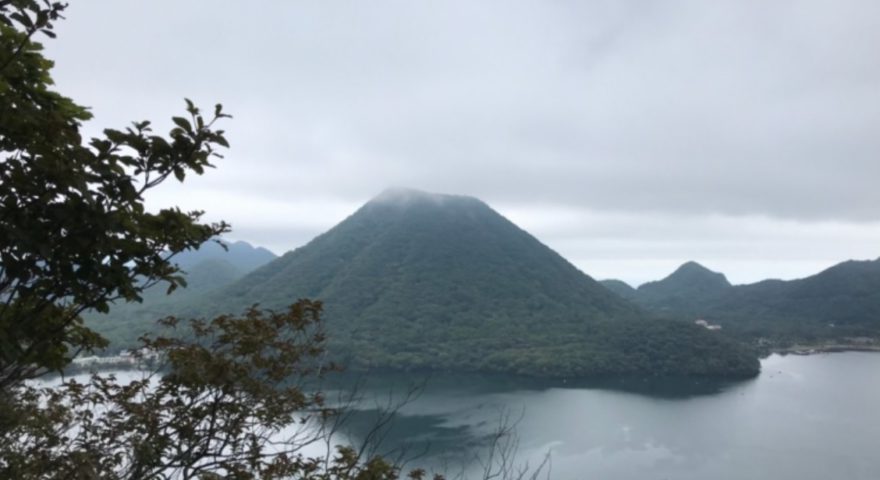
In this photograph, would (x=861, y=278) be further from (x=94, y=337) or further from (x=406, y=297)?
(x=94, y=337)

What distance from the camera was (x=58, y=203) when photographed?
136cm

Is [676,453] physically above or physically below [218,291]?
below

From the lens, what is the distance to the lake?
21891 mm

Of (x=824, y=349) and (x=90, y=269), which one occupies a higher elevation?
(x=90, y=269)

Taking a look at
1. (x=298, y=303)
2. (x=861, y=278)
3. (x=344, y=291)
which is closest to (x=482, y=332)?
(x=344, y=291)

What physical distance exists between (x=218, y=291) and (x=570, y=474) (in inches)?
1730

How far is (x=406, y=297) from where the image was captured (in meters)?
57.0

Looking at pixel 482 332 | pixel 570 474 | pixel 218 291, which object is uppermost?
pixel 218 291

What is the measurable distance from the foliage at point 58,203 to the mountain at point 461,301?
108ft

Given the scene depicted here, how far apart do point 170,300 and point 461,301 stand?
28.7 meters

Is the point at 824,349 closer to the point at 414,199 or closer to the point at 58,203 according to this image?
the point at 414,199

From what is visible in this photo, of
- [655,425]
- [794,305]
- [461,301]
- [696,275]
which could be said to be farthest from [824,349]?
[696,275]

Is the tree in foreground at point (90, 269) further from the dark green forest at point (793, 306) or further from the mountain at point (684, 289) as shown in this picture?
the mountain at point (684, 289)

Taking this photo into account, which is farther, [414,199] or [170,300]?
[414,199]
